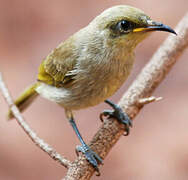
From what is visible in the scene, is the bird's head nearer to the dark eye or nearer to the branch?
the dark eye

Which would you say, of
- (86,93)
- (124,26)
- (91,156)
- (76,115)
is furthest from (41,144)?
(76,115)

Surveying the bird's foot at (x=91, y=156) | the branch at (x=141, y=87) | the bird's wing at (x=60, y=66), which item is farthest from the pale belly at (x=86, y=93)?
the bird's foot at (x=91, y=156)

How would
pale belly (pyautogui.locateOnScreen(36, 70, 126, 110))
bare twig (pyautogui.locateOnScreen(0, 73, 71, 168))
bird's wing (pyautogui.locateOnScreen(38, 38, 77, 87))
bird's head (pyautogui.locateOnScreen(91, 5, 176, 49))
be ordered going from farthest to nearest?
bird's wing (pyautogui.locateOnScreen(38, 38, 77, 87)) < pale belly (pyautogui.locateOnScreen(36, 70, 126, 110)) < bare twig (pyautogui.locateOnScreen(0, 73, 71, 168)) < bird's head (pyautogui.locateOnScreen(91, 5, 176, 49))

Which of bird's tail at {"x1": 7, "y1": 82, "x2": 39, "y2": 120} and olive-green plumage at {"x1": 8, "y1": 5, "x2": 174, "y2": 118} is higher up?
olive-green plumage at {"x1": 8, "y1": 5, "x2": 174, "y2": 118}

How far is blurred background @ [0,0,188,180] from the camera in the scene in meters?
5.57

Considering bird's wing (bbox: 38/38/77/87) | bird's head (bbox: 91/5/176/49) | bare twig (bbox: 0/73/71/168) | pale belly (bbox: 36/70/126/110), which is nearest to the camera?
bird's head (bbox: 91/5/176/49)

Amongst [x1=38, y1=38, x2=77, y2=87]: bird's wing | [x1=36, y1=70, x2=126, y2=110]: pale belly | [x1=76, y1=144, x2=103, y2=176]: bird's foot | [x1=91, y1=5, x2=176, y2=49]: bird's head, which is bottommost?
[x1=76, y1=144, x2=103, y2=176]: bird's foot

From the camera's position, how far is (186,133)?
5.63 meters

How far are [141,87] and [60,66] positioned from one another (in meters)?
0.89

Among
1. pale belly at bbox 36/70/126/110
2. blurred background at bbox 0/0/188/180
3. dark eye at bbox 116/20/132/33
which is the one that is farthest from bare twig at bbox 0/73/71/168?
blurred background at bbox 0/0/188/180

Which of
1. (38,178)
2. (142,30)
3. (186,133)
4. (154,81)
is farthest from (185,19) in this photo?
(38,178)

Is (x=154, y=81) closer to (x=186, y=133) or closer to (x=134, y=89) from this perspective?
(x=134, y=89)

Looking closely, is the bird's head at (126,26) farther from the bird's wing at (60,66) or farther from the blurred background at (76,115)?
the blurred background at (76,115)

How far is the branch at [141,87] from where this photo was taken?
352 centimetres
